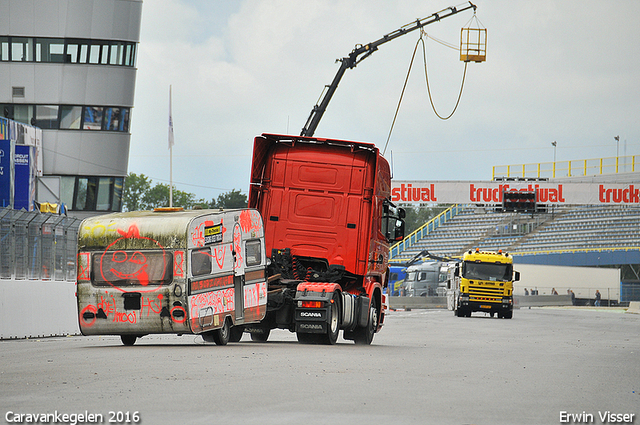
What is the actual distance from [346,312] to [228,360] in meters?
5.72

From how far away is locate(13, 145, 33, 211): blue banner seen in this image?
126 ft

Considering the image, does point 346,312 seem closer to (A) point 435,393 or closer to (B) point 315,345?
(B) point 315,345

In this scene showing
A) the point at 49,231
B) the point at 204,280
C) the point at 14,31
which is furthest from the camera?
the point at 14,31

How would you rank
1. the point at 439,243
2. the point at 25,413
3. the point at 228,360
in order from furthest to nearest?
the point at 439,243 < the point at 228,360 < the point at 25,413

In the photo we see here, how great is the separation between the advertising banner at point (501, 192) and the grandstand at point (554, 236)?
7701mm

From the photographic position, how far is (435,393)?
34.3 ft

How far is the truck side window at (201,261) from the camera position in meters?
17.0

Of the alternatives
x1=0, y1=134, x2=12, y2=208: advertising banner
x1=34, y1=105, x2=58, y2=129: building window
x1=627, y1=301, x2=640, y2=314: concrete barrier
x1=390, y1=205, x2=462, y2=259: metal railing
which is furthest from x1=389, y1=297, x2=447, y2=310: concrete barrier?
x1=0, y1=134, x2=12, y2=208: advertising banner

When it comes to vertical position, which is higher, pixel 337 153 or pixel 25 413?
pixel 337 153

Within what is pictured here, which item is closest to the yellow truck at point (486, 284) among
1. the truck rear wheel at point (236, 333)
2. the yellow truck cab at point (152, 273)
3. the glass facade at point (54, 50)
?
the glass facade at point (54, 50)

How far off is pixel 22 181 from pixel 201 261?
78.2 ft

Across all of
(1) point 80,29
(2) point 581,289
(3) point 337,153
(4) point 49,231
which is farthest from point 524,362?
(2) point 581,289

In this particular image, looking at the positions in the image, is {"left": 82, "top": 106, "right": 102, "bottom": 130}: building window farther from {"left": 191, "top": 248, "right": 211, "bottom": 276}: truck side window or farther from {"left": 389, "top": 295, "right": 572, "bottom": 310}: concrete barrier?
{"left": 191, "top": 248, "right": 211, "bottom": 276}: truck side window

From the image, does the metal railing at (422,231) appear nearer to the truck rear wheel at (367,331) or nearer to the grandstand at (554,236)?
the grandstand at (554,236)
